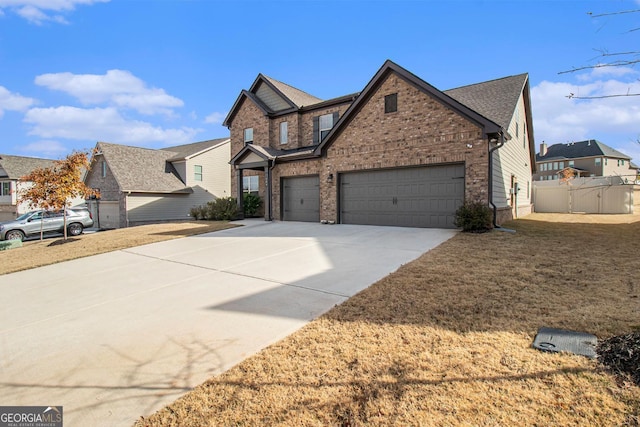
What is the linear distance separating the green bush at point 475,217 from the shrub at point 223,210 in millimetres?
12475

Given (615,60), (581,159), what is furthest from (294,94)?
(581,159)

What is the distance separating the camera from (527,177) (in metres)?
19.5

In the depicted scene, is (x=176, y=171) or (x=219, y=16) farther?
(x=176, y=171)

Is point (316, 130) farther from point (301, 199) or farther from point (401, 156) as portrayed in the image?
point (401, 156)

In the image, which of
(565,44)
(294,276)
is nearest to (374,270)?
(294,276)

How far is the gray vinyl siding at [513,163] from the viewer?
479 inches

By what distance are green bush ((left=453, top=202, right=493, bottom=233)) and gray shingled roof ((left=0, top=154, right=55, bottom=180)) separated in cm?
3611

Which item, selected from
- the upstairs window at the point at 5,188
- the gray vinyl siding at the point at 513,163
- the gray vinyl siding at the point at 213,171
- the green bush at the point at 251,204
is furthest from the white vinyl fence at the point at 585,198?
the upstairs window at the point at 5,188

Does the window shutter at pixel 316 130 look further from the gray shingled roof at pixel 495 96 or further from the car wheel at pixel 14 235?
the car wheel at pixel 14 235

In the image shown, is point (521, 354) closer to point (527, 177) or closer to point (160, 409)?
point (160, 409)

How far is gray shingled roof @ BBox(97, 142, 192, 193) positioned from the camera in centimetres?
2312

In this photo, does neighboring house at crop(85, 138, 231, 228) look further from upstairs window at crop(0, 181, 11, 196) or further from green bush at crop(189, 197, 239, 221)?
upstairs window at crop(0, 181, 11, 196)

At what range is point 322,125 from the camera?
18422mm

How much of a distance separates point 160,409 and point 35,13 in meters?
14.9
